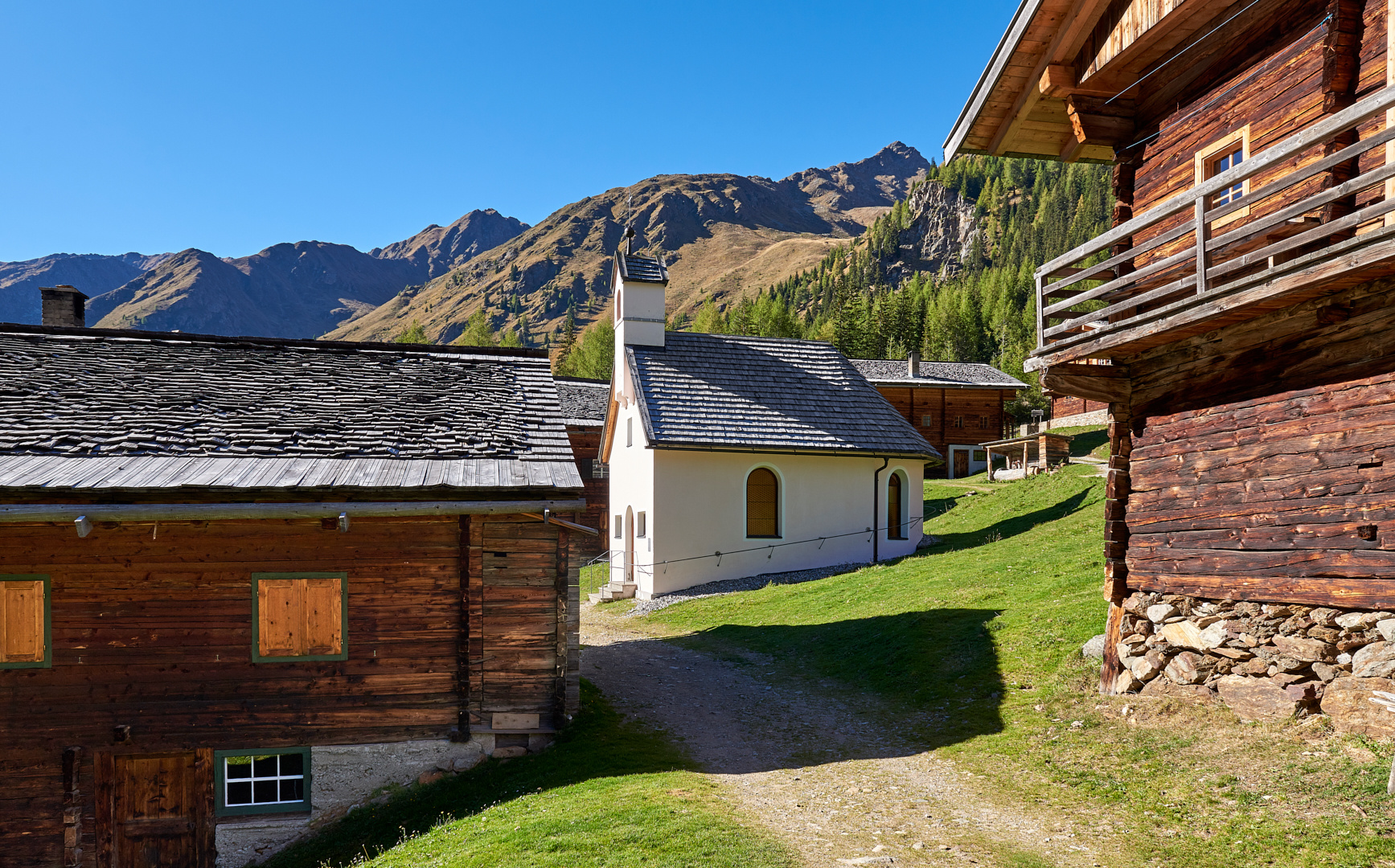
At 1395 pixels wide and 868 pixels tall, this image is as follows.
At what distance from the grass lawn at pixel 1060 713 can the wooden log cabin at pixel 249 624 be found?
576cm

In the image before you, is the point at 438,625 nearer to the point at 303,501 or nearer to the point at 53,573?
the point at 303,501

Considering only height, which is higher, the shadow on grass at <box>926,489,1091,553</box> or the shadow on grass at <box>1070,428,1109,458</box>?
the shadow on grass at <box>1070,428,1109,458</box>

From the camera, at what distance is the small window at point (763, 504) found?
85.7 feet

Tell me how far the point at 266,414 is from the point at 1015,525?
20.5 meters

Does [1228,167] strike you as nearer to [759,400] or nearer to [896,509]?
[759,400]

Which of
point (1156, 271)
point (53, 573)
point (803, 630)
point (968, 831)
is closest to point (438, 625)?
point (53, 573)

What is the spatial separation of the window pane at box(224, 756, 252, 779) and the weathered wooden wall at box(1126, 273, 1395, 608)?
11915 mm

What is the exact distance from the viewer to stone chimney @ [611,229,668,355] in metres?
28.1

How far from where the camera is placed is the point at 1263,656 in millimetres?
8969

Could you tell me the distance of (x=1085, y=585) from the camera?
48.8 ft

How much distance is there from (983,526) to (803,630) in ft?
38.6

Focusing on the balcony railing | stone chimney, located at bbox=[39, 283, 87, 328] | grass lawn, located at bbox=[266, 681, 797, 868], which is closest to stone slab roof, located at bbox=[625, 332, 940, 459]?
grass lawn, located at bbox=[266, 681, 797, 868]

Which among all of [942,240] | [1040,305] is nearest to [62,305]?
[1040,305]

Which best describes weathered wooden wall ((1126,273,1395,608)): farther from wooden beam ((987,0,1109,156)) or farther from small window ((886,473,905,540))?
small window ((886,473,905,540))
